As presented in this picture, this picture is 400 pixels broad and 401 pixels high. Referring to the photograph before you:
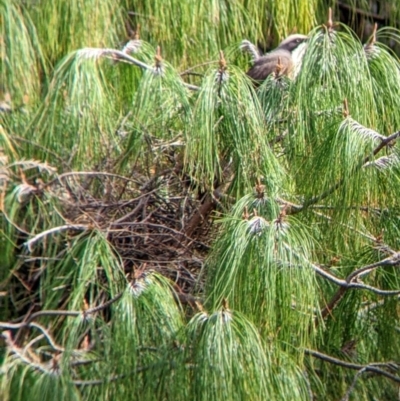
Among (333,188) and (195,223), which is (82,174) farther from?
(333,188)

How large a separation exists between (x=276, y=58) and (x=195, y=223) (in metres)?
0.71

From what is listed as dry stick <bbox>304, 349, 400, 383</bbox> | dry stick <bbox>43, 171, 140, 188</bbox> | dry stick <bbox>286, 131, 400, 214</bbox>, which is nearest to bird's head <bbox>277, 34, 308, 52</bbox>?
dry stick <bbox>43, 171, 140, 188</bbox>

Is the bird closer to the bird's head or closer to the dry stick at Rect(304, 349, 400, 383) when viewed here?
the bird's head

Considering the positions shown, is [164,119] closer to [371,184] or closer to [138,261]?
[138,261]

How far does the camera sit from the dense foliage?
2094 mm

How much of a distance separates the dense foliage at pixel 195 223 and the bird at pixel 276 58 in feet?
0.63

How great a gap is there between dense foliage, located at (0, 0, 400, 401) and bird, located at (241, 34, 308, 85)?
19 cm

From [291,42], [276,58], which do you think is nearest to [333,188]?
[276,58]

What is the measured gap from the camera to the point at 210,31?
3.09 metres

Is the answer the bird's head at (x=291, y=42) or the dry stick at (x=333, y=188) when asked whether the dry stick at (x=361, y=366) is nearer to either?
the dry stick at (x=333, y=188)

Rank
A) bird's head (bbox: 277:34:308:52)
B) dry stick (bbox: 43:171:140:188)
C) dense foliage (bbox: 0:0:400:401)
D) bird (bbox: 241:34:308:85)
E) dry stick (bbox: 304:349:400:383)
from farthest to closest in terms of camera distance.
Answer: bird's head (bbox: 277:34:308:52) → bird (bbox: 241:34:308:85) → dry stick (bbox: 43:171:140:188) → dry stick (bbox: 304:349:400:383) → dense foliage (bbox: 0:0:400:401)

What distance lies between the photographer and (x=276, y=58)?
3.11 metres

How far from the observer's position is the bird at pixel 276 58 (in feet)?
9.79

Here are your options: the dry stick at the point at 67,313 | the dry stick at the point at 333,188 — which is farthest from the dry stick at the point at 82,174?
the dry stick at the point at 333,188
